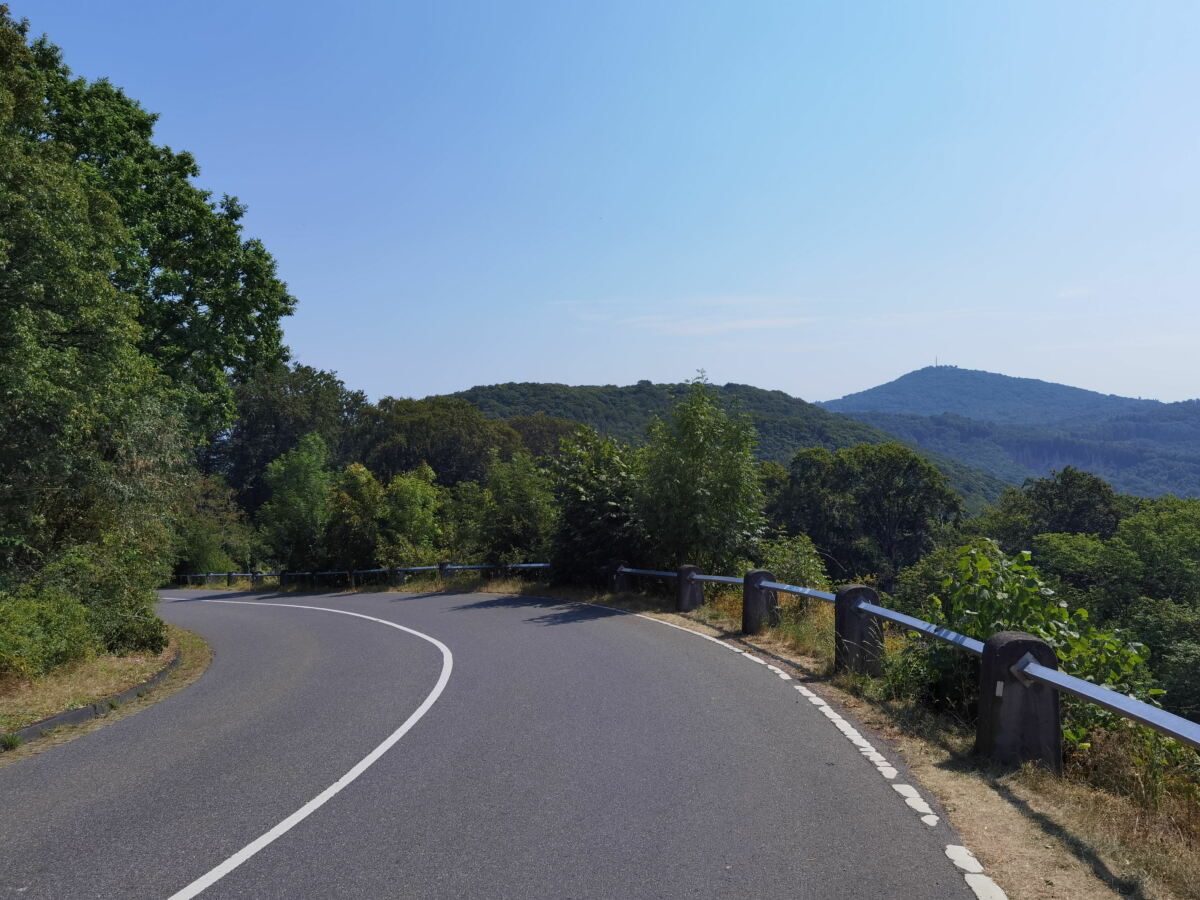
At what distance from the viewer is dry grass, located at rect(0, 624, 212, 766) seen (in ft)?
28.5

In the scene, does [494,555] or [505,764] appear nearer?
[505,764]

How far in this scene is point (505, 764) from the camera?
6.82m

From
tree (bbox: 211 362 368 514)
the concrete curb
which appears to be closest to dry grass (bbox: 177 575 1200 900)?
the concrete curb

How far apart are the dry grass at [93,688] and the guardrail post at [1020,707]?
821cm

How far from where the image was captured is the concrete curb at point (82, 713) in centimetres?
873

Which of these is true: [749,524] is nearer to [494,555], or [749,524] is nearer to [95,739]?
[494,555]

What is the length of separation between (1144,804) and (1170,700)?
32.7 meters

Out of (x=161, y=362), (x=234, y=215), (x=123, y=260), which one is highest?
(x=234, y=215)

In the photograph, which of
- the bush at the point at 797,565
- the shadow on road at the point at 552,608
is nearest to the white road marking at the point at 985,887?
the shadow on road at the point at 552,608

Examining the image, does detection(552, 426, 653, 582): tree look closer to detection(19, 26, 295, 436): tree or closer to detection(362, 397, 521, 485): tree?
detection(19, 26, 295, 436): tree

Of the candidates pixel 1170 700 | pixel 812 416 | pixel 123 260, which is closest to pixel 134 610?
pixel 123 260

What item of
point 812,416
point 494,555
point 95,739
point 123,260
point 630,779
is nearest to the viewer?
point 630,779

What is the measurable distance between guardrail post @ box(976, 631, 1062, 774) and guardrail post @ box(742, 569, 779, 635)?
25.6 feet

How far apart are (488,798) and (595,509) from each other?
1772 centimetres
